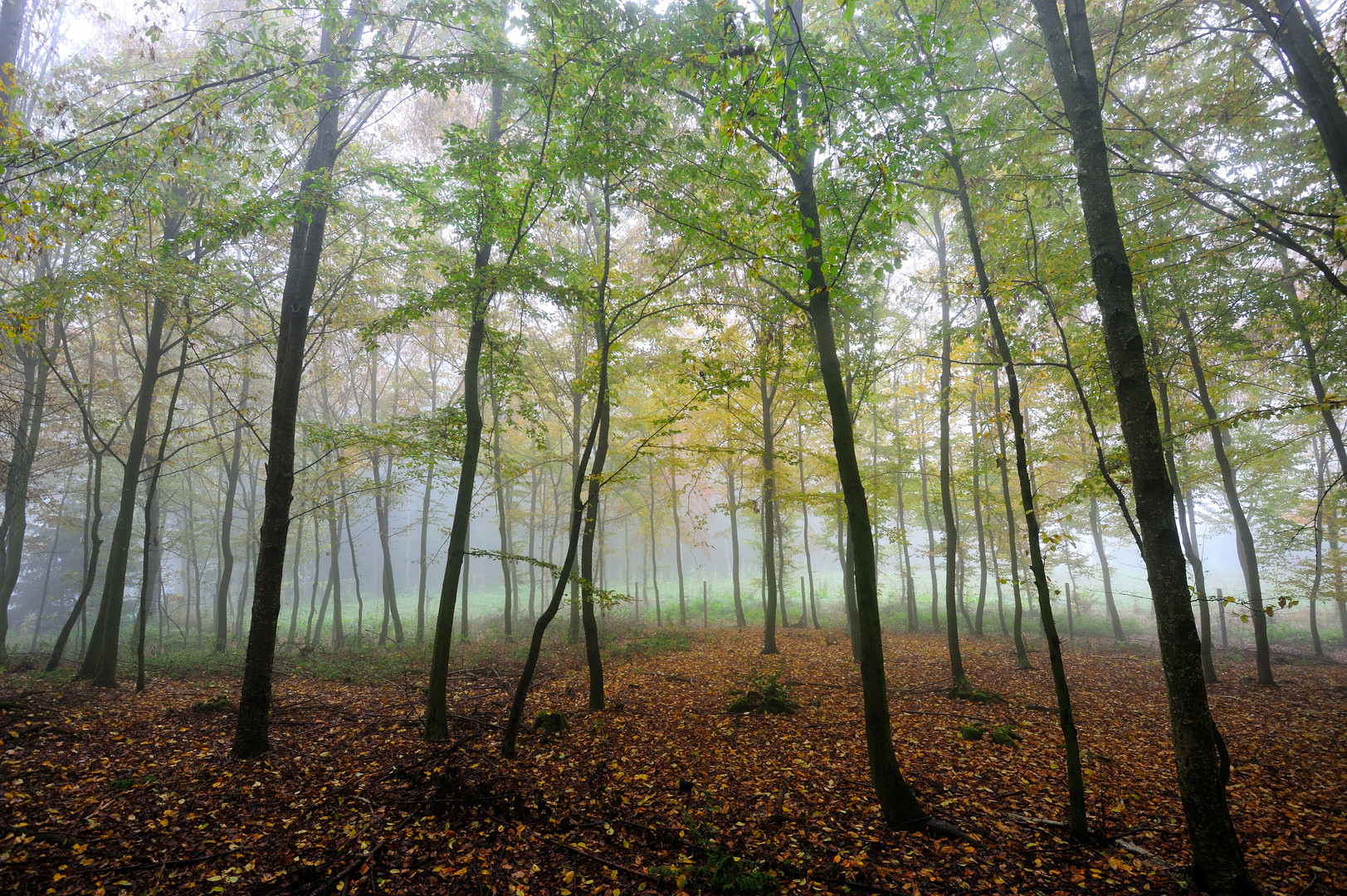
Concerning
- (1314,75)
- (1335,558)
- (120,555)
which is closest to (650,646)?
(120,555)

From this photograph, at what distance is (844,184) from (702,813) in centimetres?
695

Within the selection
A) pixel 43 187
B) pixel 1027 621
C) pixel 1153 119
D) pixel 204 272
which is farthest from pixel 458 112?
pixel 1027 621

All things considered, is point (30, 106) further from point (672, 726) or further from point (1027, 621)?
point (1027, 621)

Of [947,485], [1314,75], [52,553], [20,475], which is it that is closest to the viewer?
[1314,75]

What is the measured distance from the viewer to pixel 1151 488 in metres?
3.84

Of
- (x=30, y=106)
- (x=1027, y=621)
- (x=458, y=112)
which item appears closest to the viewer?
(x=30, y=106)

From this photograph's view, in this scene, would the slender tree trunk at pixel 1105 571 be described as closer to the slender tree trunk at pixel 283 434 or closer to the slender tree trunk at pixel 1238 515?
the slender tree trunk at pixel 1238 515

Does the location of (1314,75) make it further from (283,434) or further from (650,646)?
(650,646)

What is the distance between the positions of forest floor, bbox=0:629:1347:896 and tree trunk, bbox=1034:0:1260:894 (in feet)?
1.98

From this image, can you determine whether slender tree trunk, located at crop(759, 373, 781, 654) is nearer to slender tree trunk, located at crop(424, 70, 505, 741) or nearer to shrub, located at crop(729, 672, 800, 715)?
shrub, located at crop(729, 672, 800, 715)

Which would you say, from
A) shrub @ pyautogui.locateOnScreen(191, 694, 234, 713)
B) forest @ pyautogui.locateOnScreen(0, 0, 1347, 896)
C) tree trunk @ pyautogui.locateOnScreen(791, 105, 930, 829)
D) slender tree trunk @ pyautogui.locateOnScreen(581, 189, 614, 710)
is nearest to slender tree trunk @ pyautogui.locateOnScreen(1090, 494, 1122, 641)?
forest @ pyautogui.locateOnScreen(0, 0, 1347, 896)

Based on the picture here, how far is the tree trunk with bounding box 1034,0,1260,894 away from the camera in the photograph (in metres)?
3.59

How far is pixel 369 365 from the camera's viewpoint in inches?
715

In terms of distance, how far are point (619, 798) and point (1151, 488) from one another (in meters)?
5.62
